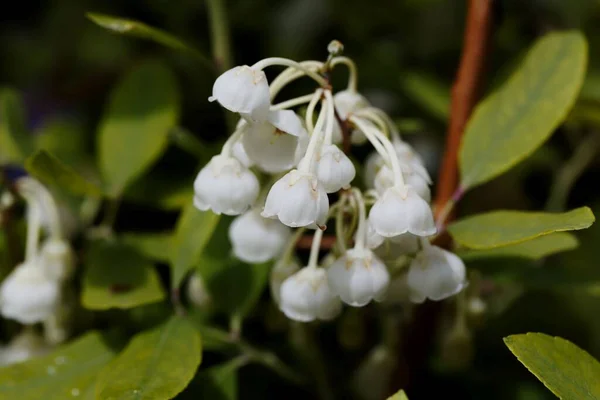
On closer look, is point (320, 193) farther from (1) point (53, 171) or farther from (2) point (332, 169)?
(1) point (53, 171)

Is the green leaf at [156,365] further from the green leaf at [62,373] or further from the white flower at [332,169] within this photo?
the white flower at [332,169]

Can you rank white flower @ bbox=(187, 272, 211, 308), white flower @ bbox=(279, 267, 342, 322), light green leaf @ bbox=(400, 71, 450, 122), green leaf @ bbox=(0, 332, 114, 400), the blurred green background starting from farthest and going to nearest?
1. light green leaf @ bbox=(400, 71, 450, 122)
2. the blurred green background
3. white flower @ bbox=(187, 272, 211, 308)
4. green leaf @ bbox=(0, 332, 114, 400)
5. white flower @ bbox=(279, 267, 342, 322)

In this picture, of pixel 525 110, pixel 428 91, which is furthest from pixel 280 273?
pixel 428 91

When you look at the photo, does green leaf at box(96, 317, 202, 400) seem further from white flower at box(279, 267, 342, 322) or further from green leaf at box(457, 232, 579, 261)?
green leaf at box(457, 232, 579, 261)

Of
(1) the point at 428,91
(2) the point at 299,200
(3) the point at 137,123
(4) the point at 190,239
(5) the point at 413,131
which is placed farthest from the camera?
(5) the point at 413,131

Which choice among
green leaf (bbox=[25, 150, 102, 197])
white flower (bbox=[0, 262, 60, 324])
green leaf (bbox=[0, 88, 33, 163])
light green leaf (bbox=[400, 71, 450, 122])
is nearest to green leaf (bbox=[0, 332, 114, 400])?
white flower (bbox=[0, 262, 60, 324])
